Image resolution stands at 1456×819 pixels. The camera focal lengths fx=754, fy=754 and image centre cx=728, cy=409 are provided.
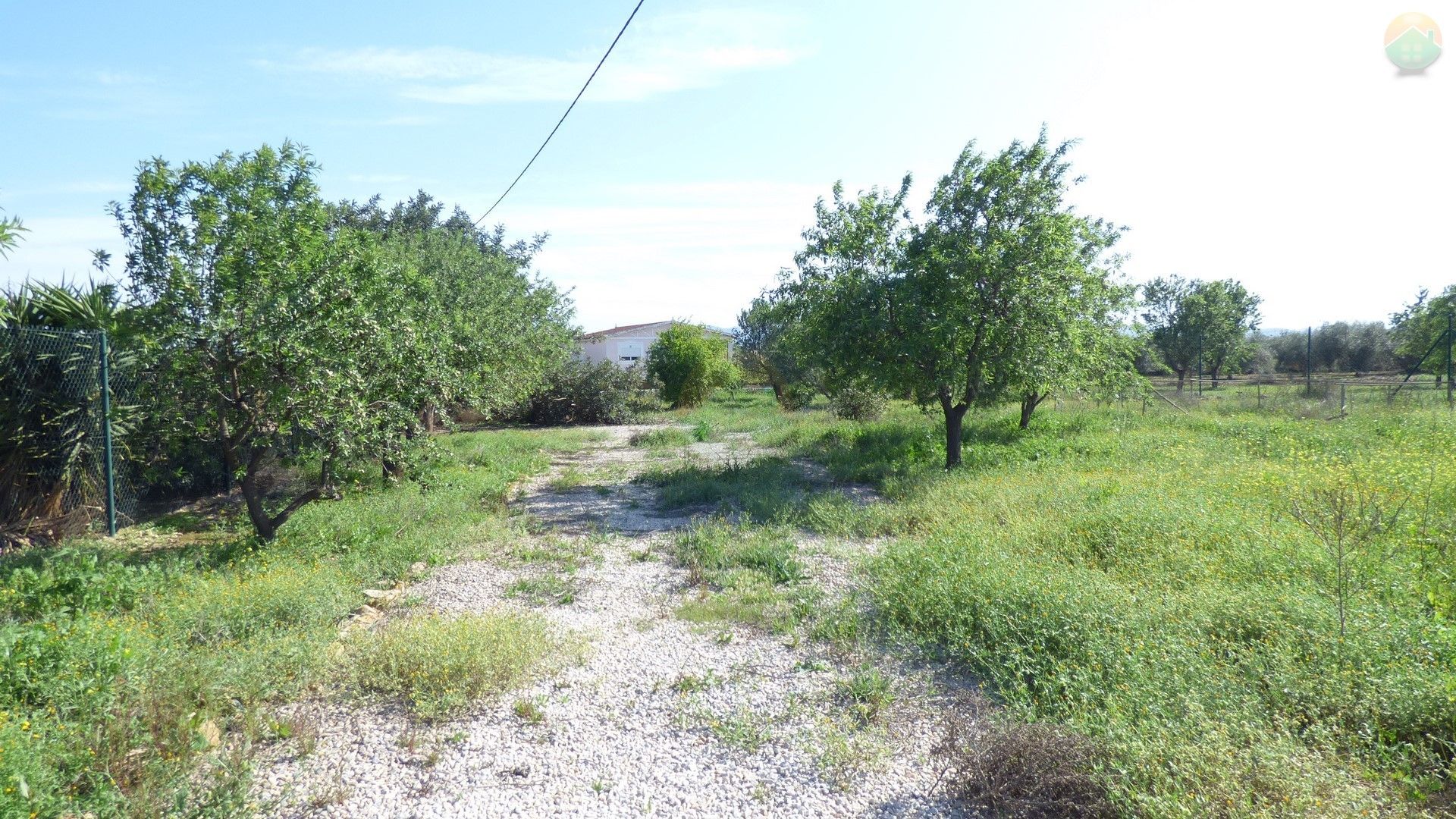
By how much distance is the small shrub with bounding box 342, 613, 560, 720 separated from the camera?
465 centimetres

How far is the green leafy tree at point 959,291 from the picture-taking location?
11.4 m

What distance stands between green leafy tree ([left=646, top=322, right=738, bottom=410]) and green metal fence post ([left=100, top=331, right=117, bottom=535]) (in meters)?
22.5

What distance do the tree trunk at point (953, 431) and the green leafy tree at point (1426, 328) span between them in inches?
532

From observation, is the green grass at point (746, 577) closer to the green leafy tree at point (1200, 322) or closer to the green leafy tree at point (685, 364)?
the green leafy tree at point (685, 364)

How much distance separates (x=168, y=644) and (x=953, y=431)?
11153mm

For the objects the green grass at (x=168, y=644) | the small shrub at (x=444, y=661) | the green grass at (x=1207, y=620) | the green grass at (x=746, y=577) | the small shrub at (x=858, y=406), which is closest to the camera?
the green grass at (x=1207, y=620)

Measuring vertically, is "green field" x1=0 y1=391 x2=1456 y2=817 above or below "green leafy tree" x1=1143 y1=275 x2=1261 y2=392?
below

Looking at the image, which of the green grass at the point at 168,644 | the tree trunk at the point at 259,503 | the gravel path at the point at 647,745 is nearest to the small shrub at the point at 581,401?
the green grass at the point at 168,644

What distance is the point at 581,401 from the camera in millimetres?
26438

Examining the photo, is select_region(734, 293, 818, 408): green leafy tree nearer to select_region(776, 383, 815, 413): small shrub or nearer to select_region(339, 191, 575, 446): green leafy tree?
select_region(776, 383, 815, 413): small shrub

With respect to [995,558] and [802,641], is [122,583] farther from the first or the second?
[995,558]

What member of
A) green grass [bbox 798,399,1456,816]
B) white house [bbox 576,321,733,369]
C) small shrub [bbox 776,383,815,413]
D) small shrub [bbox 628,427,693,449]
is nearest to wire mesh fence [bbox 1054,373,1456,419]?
green grass [bbox 798,399,1456,816]

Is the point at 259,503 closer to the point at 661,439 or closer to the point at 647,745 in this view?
the point at 647,745

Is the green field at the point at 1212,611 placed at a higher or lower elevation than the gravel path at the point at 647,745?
higher
